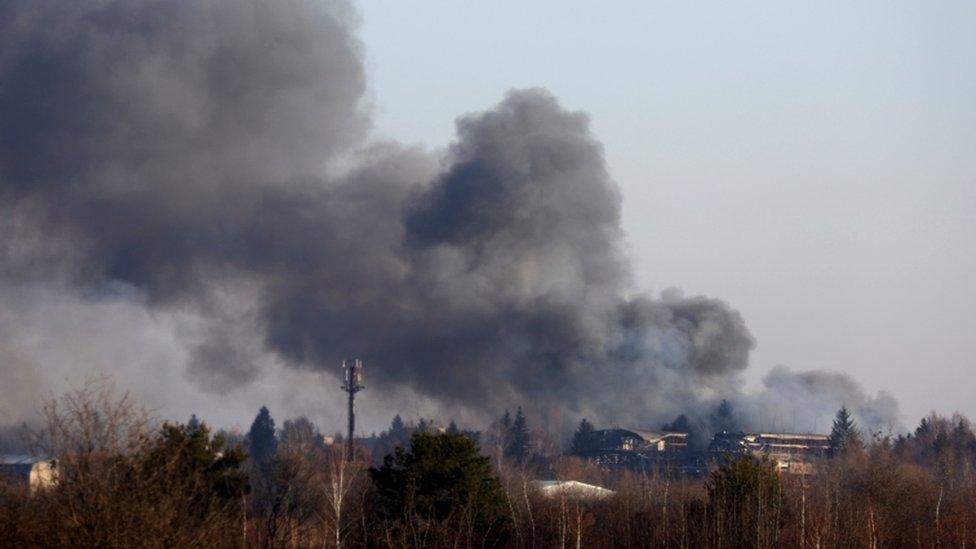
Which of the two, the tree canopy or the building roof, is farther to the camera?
the tree canopy

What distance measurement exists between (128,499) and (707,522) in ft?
63.6

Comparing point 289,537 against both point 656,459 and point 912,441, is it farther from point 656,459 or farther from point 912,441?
point 912,441

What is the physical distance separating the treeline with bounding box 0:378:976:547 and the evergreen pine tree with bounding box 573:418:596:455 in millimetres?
22456

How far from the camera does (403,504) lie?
30391mm

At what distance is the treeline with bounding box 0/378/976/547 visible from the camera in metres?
16.9

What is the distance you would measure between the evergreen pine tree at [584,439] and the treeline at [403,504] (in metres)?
22.5

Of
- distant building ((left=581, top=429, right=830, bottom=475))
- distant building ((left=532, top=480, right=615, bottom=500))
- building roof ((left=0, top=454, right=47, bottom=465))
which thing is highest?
building roof ((left=0, top=454, right=47, bottom=465))

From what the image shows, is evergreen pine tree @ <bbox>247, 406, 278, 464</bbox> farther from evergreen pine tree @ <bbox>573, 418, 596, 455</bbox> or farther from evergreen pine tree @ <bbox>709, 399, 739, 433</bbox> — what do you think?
evergreen pine tree @ <bbox>709, 399, 739, 433</bbox>

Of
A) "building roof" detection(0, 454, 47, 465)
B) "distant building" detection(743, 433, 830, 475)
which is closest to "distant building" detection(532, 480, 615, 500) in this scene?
"building roof" detection(0, 454, 47, 465)

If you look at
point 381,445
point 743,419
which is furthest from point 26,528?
point 381,445

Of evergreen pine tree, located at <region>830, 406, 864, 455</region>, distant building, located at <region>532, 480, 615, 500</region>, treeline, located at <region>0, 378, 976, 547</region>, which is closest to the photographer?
treeline, located at <region>0, 378, 976, 547</region>

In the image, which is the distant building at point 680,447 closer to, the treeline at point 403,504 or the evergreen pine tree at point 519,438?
the evergreen pine tree at point 519,438

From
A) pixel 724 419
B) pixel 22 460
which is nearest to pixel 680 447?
pixel 724 419

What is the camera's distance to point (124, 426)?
18.3m
